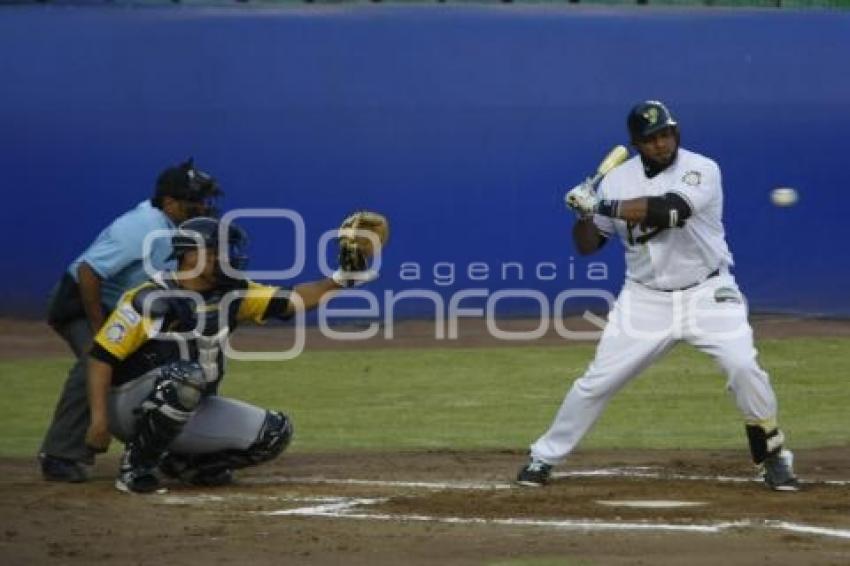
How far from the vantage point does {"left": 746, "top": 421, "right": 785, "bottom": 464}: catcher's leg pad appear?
323 inches

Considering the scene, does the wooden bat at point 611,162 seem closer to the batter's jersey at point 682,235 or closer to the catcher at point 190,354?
the batter's jersey at point 682,235

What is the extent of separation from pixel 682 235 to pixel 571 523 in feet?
5.25

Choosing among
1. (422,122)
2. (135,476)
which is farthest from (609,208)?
(422,122)

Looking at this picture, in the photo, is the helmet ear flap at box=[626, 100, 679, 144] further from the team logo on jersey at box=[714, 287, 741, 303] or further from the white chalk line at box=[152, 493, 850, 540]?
the white chalk line at box=[152, 493, 850, 540]

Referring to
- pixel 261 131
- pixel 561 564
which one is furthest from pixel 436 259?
pixel 561 564

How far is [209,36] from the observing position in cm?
1659

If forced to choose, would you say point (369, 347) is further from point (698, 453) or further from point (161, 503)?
point (161, 503)

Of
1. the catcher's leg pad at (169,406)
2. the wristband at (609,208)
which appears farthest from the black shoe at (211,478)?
the wristband at (609,208)

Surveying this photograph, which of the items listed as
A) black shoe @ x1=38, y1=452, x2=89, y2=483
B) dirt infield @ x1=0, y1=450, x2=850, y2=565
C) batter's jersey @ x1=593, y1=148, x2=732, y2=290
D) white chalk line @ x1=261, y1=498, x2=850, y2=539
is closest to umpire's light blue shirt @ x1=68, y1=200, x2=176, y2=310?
black shoe @ x1=38, y1=452, x2=89, y2=483

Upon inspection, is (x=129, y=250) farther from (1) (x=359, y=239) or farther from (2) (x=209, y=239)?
(1) (x=359, y=239)

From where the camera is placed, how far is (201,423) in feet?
27.0

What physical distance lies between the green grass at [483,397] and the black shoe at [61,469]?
1.50 m

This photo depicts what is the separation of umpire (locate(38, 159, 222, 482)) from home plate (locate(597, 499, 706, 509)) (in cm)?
228

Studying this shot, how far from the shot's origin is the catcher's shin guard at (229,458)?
830 cm
